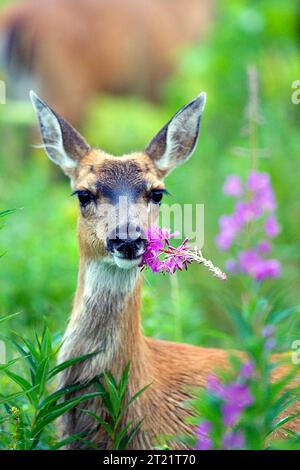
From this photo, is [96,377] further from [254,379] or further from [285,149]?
[285,149]

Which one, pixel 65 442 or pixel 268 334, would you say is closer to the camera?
pixel 268 334

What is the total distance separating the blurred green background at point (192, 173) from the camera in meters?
6.16

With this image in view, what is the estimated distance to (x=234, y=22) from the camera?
970 cm

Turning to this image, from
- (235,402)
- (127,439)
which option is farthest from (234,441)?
(127,439)

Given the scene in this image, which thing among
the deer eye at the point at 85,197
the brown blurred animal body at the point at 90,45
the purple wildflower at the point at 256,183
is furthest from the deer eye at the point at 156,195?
the brown blurred animal body at the point at 90,45

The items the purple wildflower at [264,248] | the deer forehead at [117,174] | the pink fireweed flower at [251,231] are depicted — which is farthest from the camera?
the deer forehead at [117,174]

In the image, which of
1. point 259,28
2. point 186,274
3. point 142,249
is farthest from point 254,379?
point 259,28

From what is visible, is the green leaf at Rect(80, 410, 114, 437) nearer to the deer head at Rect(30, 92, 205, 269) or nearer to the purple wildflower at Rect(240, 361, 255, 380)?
the deer head at Rect(30, 92, 205, 269)

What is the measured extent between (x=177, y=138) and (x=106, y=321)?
1.01 metres

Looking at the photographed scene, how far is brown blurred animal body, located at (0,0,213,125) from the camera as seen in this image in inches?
436

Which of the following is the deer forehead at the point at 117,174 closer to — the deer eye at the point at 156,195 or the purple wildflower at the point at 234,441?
the deer eye at the point at 156,195

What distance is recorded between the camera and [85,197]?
466cm

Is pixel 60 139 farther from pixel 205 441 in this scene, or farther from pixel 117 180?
pixel 205 441

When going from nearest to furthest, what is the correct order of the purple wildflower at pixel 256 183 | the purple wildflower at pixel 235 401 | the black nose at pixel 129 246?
the purple wildflower at pixel 235 401
the purple wildflower at pixel 256 183
the black nose at pixel 129 246
